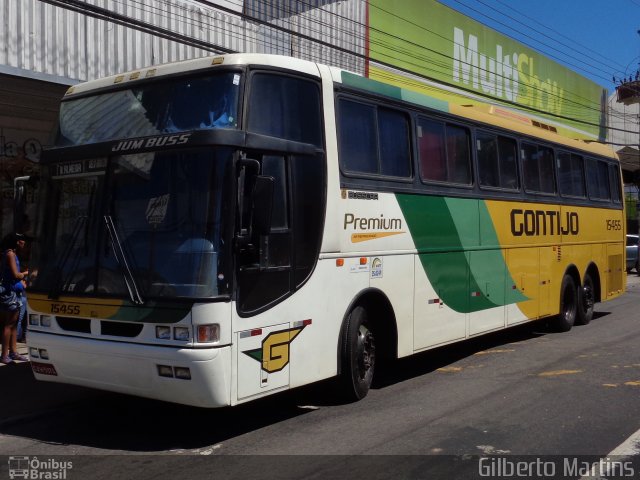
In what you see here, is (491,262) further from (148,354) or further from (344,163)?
(148,354)

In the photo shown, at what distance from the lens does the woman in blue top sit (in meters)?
8.48

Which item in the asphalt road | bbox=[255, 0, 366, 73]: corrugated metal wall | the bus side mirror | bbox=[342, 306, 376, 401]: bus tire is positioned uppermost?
bbox=[255, 0, 366, 73]: corrugated metal wall

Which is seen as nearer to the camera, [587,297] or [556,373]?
[556,373]

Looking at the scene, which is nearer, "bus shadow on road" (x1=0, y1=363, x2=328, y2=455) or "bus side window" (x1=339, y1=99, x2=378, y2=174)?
"bus shadow on road" (x1=0, y1=363, x2=328, y2=455)

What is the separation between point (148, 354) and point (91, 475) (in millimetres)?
988

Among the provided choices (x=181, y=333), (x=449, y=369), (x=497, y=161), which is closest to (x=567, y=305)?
(x=497, y=161)

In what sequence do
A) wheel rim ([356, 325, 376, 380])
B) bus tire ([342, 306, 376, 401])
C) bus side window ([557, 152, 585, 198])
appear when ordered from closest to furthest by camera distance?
bus tire ([342, 306, 376, 401]), wheel rim ([356, 325, 376, 380]), bus side window ([557, 152, 585, 198])

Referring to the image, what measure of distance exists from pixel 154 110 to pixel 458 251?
446 cm

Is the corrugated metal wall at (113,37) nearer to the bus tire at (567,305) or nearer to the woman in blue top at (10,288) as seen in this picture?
the woman in blue top at (10,288)

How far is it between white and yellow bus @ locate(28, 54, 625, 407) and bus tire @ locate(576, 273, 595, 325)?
546 centimetres

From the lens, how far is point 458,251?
898 centimetres

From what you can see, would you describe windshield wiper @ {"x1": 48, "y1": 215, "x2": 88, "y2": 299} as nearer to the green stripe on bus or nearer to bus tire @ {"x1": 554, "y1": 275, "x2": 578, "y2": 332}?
the green stripe on bus

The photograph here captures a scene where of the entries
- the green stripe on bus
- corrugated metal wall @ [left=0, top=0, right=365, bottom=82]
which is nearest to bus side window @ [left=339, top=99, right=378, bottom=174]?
the green stripe on bus

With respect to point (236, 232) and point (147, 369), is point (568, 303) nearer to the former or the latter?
point (236, 232)
